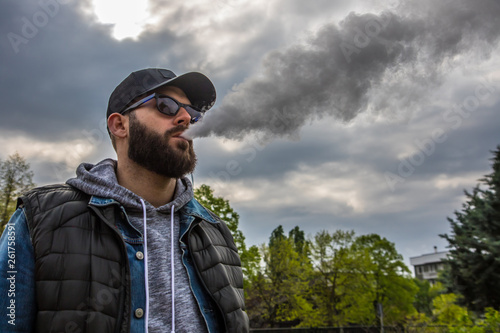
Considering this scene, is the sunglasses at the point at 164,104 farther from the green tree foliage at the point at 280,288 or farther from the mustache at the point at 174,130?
the green tree foliage at the point at 280,288

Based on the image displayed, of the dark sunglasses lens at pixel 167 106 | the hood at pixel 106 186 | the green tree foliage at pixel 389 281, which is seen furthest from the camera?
the green tree foliage at pixel 389 281

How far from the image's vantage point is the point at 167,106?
2.83 meters

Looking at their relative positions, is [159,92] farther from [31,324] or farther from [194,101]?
[31,324]

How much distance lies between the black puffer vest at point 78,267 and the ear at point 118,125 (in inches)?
25.5

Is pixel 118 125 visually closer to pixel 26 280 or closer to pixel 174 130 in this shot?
pixel 174 130

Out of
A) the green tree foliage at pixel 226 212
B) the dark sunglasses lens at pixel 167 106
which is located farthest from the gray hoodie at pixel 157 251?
the green tree foliage at pixel 226 212

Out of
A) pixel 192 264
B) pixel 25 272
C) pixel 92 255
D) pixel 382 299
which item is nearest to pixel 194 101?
pixel 192 264

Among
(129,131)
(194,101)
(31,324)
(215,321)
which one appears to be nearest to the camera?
(31,324)

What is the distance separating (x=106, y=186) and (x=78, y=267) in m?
0.61

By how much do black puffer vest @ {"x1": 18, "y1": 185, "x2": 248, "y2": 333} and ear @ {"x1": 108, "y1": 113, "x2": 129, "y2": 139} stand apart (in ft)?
2.12

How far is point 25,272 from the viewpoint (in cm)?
190

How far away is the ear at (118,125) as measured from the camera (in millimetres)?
2881

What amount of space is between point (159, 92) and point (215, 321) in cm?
169

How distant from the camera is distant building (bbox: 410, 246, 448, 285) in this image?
101262 millimetres
